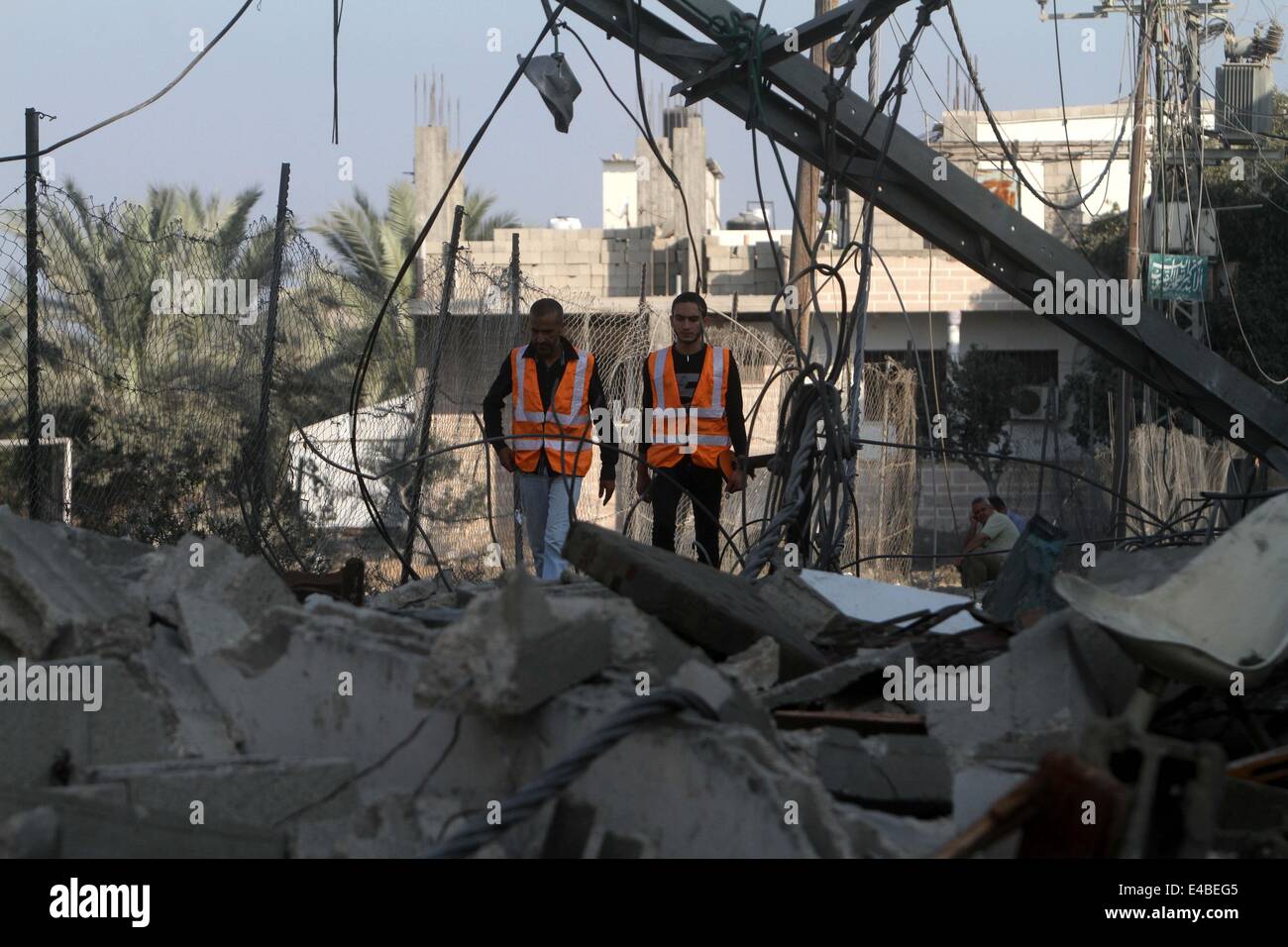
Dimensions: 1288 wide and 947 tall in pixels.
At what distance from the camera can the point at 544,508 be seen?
7.24 metres

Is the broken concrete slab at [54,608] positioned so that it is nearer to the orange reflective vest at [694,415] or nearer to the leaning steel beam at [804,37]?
the leaning steel beam at [804,37]

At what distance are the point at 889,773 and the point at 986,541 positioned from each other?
9.65 metres

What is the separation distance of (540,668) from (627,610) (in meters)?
0.58

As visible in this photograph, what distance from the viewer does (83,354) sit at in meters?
7.66

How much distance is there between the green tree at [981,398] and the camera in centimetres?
2412

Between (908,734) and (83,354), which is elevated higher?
(83,354)

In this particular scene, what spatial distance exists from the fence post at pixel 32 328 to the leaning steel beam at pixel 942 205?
2975mm

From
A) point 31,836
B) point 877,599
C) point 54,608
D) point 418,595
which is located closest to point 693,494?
point 418,595

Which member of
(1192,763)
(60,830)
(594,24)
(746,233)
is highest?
(746,233)

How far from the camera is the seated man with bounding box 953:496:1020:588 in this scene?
10.2 m

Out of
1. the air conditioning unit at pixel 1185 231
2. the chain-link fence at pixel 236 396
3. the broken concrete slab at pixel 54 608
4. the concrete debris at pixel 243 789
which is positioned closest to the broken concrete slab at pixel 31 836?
the concrete debris at pixel 243 789
